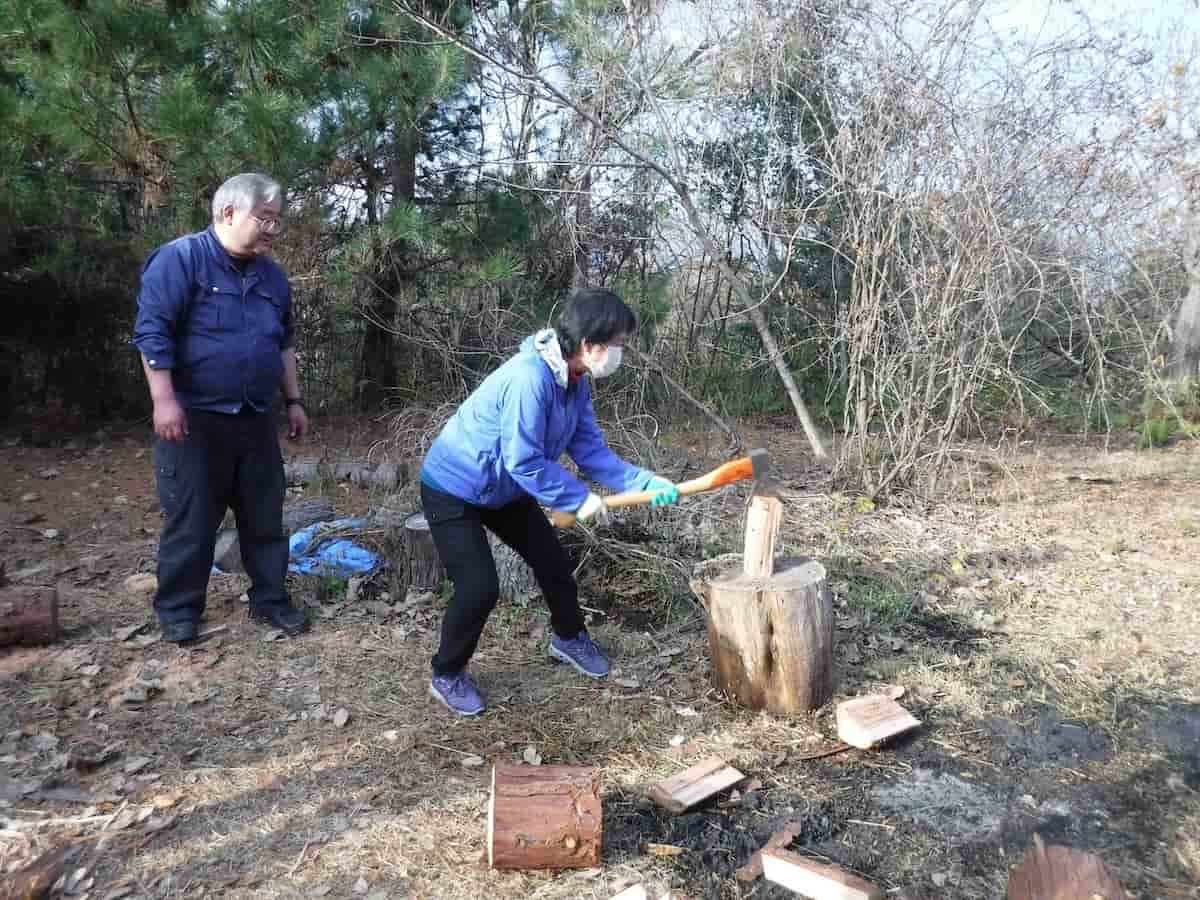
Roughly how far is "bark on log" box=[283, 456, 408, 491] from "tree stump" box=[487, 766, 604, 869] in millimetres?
3506

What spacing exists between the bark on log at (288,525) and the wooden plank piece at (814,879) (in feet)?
9.08

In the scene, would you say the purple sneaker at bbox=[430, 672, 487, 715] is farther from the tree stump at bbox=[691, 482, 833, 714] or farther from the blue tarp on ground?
the blue tarp on ground

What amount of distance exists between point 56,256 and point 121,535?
227 cm

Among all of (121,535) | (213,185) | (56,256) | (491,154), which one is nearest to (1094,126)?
(491,154)

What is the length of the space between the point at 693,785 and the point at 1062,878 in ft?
3.43

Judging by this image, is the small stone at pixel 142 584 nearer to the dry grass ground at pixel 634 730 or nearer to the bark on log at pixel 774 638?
the dry grass ground at pixel 634 730

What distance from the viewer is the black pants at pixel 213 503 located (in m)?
3.43

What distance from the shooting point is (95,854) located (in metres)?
2.39

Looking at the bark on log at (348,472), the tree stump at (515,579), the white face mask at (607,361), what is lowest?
the tree stump at (515,579)

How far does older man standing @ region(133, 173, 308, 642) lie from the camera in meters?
3.21

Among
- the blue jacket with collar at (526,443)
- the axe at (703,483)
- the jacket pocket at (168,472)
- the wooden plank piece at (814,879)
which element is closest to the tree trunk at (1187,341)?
the axe at (703,483)

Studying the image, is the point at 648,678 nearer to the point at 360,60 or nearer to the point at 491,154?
the point at 360,60

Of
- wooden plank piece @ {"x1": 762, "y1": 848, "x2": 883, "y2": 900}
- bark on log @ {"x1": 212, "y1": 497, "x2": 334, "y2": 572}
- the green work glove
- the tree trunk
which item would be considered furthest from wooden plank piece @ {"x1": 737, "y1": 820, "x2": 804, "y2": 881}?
the tree trunk

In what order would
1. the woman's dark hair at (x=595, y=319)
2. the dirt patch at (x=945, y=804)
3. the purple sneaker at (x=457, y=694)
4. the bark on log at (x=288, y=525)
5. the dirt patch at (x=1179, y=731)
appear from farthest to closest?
the bark on log at (x=288, y=525), the purple sneaker at (x=457, y=694), the dirt patch at (x=1179, y=731), the woman's dark hair at (x=595, y=319), the dirt patch at (x=945, y=804)
